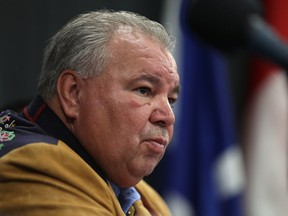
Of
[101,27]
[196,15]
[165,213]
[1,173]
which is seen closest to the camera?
[1,173]

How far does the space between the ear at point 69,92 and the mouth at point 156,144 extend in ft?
0.69

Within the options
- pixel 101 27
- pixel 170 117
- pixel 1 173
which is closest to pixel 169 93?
pixel 170 117

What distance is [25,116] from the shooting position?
2.46 m

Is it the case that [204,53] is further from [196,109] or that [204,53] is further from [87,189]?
[87,189]

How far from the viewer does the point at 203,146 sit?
4.85 meters

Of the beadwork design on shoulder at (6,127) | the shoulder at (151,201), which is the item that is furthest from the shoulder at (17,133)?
the shoulder at (151,201)

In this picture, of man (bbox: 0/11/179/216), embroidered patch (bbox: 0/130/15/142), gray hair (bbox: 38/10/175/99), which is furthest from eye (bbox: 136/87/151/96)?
embroidered patch (bbox: 0/130/15/142)

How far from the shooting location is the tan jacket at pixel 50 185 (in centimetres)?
218

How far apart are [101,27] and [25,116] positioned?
323 mm

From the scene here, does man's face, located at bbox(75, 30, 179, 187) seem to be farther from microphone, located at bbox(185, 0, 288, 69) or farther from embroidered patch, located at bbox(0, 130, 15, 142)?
microphone, located at bbox(185, 0, 288, 69)

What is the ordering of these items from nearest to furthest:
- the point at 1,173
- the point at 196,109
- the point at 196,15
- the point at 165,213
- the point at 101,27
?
the point at 1,173, the point at 101,27, the point at 165,213, the point at 196,15, the point at 196,109

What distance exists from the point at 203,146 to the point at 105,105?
252 cm

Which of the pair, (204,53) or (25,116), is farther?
(204,53)

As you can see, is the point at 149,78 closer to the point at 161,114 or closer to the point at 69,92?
the point at 161,114
